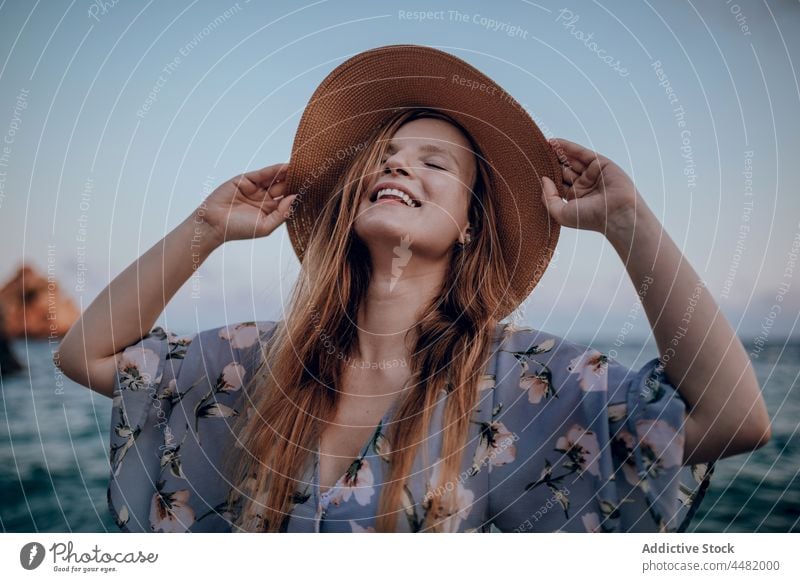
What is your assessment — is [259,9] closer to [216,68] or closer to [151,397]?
[216,68]

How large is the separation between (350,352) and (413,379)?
0.16 meters

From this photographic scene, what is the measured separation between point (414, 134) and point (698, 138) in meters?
0.62

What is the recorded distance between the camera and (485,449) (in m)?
1.39

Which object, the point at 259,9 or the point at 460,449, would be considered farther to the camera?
the point at 259,9

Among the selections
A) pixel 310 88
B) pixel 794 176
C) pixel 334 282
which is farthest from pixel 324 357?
pixel 794 176

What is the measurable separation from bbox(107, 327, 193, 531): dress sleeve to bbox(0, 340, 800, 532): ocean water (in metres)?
0.18

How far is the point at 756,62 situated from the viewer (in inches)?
67.2

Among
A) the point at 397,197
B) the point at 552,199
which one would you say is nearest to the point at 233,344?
the point at 397,197

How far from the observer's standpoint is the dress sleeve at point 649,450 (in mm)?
1217

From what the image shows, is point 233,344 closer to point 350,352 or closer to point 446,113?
point 350,352

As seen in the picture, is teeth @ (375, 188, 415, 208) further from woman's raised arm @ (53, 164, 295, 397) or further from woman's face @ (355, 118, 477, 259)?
woman's raised arm @ (53, 164, 295, 397)

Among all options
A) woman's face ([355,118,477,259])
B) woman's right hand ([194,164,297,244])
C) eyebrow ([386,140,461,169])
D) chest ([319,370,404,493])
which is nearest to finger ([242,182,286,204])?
woman's right hand ([194,164,297,244])
